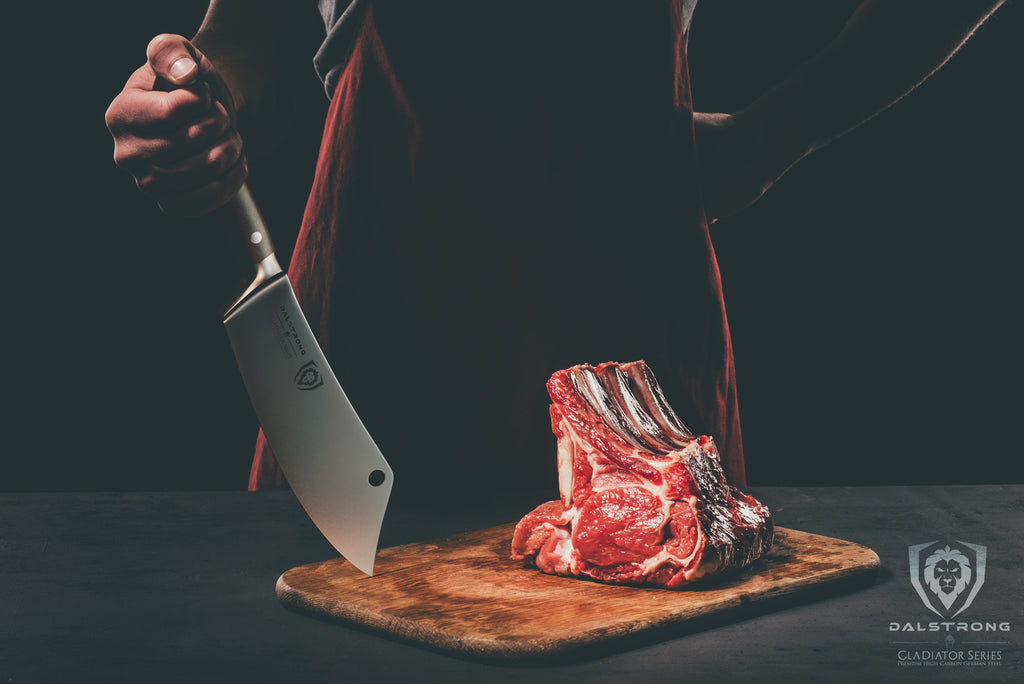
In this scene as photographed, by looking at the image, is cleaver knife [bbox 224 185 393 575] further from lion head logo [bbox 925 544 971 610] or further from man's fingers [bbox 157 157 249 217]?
lion head logo [bbox 925 544 971 610]

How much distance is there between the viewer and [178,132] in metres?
1.76

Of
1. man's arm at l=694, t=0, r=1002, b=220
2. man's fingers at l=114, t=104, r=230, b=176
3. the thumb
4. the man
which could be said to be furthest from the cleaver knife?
man's arm at l=694, t=0, r=1002, b=220

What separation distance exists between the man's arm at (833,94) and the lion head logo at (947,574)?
1.15 meters

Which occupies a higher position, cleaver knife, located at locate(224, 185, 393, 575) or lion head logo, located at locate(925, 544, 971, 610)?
cleaver knife, located at locate(224, 185, 393, 575)

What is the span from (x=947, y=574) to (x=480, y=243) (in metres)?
1.20

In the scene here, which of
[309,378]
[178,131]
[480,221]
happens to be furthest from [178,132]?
[480,221]

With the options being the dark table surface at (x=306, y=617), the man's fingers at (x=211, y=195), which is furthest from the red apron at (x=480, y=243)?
the man's fingers at (x=211, y=195)

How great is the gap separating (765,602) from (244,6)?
1.77 metres

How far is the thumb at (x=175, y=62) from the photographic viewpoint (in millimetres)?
1710

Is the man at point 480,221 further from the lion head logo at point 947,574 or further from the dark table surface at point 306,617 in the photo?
the lion head logo at point 947,574

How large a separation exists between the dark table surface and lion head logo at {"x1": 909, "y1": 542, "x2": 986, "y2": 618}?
21 mm

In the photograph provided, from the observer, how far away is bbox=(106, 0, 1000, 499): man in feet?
7.77

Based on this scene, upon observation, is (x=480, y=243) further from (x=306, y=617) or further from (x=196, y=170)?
(x=306, y=617)

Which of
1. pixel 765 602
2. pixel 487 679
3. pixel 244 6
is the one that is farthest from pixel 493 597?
pixel 244 6
